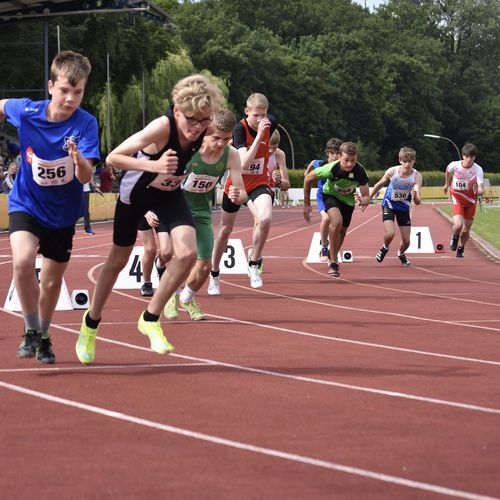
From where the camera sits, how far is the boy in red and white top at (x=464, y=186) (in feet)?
70.1

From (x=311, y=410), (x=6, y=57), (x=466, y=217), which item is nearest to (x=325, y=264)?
(x=466, y=217)

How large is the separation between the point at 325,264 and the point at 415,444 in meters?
14.5

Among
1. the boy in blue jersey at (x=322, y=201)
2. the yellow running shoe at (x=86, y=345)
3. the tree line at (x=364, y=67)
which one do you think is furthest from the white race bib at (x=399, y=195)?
the tree line at (x=364, y=67)

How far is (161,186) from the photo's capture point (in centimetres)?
784

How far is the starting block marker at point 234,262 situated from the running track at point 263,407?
3.98 metres

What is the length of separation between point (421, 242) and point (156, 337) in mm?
15948

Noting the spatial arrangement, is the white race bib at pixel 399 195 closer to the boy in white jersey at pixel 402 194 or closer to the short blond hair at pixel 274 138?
the boy in white jersey at pixel 402 194

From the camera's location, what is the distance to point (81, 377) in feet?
24.9

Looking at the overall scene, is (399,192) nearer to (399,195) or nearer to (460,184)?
(399,195)

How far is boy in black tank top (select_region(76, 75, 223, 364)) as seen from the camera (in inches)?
297

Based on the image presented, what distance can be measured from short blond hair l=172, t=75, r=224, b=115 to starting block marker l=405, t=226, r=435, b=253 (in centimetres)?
1601

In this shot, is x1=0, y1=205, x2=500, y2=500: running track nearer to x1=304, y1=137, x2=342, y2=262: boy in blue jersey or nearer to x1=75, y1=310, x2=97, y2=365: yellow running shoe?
x1=75, y1=310, x2=97, y2=365: yellow running shoe

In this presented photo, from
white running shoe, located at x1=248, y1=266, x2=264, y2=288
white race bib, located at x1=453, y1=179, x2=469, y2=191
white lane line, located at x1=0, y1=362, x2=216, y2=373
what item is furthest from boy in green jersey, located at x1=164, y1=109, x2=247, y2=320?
white race bib, located at x1=453, y1=179, x2=469, y2=191

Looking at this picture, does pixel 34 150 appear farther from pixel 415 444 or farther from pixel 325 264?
pixel 325 264
